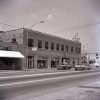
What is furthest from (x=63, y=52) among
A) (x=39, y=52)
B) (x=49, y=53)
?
(x=39, y=52)

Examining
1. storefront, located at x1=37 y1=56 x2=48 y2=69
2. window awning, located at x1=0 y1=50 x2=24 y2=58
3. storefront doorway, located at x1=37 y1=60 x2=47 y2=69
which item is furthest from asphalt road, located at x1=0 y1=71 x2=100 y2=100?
storefront doorway, located at x1=37 y1=60 x2=47 y2=69

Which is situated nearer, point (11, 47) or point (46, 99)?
point (46, 99)

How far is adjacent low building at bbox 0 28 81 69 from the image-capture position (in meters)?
35.9

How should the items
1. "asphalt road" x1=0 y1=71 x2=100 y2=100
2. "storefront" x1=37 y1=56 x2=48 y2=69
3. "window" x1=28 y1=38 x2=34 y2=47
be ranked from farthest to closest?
"storefront" x1=37 y1=56 x2=48 y2=69
"window" x1=28 y1=38 x2=34 y2=47
"asphalt road" x1=0 y1=71 x2=100 y2=100

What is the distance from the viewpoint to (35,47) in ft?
122

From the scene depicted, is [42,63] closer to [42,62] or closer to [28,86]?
[42,62]

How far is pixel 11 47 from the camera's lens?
3525 cm

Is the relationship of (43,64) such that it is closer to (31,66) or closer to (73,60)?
(31,66)

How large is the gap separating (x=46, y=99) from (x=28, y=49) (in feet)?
99.5

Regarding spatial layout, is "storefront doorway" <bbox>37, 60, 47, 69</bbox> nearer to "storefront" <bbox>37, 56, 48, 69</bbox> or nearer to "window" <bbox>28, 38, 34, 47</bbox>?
"storefront" <bbox>37, 56, 48, 69</bbox>

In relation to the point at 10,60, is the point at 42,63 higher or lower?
lower

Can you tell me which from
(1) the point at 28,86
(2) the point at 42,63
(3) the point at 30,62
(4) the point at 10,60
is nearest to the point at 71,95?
(1) the point at 28,86

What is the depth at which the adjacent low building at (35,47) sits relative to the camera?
1414 inches

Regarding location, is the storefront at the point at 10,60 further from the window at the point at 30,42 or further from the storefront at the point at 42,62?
the storefront at the point at 42,62
